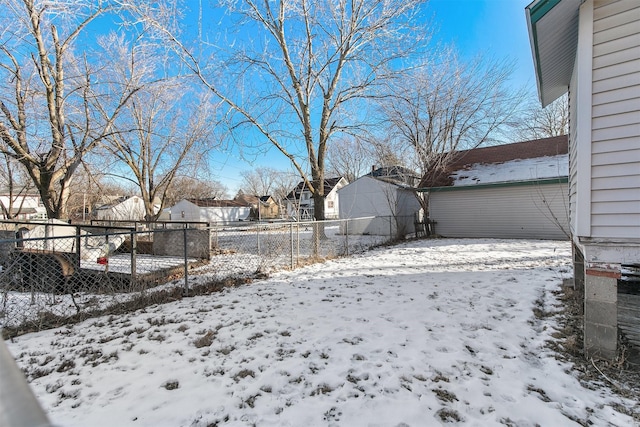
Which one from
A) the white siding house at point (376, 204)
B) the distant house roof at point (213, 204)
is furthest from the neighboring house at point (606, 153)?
the distant house roof at point (213, 204)

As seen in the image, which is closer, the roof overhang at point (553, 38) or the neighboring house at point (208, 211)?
the roof overhang at point (553, 38)

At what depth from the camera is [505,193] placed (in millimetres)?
12562

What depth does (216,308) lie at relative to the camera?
14.6 feet

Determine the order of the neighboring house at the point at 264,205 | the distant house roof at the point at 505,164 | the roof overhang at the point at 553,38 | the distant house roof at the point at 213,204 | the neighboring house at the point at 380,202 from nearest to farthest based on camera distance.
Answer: the roof overhang at the point at 553,38, the distant house roof at the point at 505,164, the neighboring house at the point at 380,202, the distant house roof at the point at 213,204, the neighboring house at the point at 264,205

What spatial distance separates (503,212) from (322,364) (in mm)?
12530

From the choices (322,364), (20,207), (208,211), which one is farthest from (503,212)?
(208,211)

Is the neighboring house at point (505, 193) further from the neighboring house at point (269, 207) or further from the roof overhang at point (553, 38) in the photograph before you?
the neighboring house at point (269, 207)

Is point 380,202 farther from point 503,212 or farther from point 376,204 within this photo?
point 503,212

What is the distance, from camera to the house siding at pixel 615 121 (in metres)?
2.74

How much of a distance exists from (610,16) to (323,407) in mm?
4342

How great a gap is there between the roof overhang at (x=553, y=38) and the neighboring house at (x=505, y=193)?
7750mm

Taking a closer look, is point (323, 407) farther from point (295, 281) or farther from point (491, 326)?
point (295, 281)

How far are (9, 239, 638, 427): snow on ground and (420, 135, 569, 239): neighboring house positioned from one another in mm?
8445

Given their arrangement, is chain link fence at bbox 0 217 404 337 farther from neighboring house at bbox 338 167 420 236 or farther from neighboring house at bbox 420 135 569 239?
neighboring house at bbox 338 167 420 236
